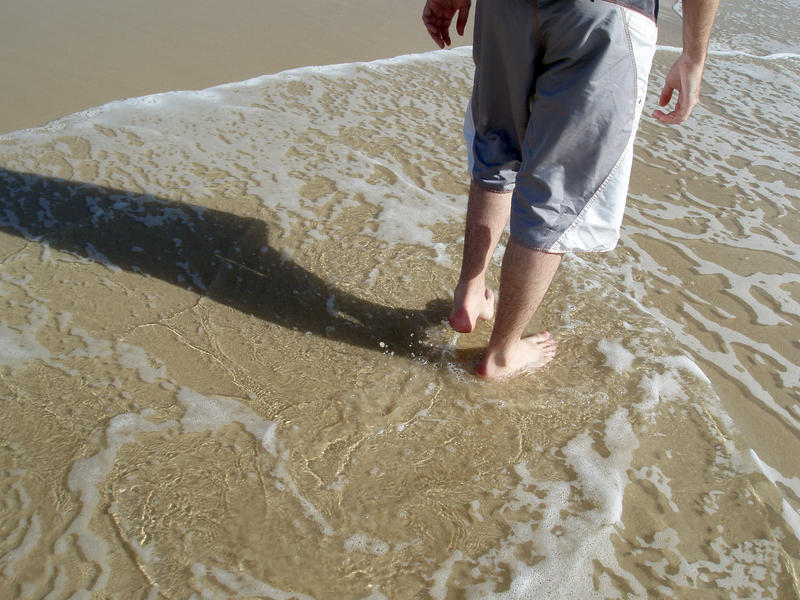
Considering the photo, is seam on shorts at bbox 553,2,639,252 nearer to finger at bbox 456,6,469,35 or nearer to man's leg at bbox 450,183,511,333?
man's leg at bbox 450,183,511,333

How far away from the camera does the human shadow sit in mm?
2398

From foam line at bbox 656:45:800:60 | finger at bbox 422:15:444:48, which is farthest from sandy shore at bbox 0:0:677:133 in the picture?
finger at bbox 422:15:444:48

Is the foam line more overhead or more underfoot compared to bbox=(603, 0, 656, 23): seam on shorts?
more underfoot

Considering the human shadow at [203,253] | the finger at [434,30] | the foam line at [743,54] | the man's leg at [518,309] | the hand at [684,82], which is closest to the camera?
the hand at [684,82]

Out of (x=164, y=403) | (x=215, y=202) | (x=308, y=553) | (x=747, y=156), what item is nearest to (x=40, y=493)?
(x=164, y=403)

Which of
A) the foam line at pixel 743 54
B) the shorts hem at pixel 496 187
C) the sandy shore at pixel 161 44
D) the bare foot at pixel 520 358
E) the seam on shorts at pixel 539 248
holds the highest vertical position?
the shorts hem at pixel 496 187

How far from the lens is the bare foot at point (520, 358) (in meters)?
2.17

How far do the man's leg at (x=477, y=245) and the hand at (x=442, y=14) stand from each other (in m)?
0.54

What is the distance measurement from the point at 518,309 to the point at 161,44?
3.66 meters

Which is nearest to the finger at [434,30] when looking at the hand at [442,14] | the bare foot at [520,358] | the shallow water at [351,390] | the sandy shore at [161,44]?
the hand at [442,14]

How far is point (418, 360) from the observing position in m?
2.28

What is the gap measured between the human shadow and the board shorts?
0.67 m

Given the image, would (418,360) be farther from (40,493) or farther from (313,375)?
(40,493)

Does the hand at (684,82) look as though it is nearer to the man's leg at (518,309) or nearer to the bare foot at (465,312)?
the man's leg at (518,309)
